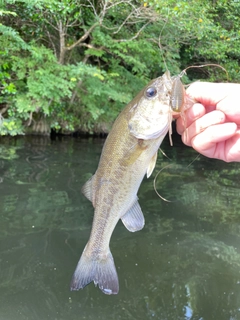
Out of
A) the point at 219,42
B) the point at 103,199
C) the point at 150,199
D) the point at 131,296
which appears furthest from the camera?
the point at 219,42

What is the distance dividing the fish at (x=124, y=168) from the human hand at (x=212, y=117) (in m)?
0.15

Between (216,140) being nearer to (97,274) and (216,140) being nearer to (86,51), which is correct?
(97,274)

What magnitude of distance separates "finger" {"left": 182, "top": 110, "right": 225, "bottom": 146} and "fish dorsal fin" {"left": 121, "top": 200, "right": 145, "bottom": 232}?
64 cm

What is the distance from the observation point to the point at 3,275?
421cm

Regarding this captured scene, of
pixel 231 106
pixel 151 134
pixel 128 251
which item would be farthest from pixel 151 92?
pixel 128 251

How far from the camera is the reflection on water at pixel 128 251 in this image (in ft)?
12.8

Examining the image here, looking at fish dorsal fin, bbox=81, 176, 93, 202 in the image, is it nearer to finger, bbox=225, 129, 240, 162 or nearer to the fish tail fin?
the fish tail fin

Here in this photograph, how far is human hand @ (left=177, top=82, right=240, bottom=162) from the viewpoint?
197cm

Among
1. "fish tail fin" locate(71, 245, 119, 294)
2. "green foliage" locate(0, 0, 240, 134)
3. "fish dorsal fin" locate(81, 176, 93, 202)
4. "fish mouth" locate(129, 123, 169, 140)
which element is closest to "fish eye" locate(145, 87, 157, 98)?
"fish mouth" locate(129, 123, 169, 140)

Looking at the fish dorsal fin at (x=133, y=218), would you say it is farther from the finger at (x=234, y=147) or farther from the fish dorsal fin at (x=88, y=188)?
the finger at (x=234, y=147)

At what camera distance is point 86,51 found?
39.3 ft

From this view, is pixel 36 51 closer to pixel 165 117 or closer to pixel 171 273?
pixel 171 273

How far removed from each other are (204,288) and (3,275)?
8.08 feet

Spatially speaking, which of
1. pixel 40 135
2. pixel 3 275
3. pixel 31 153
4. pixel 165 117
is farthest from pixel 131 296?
pixel 40 135
